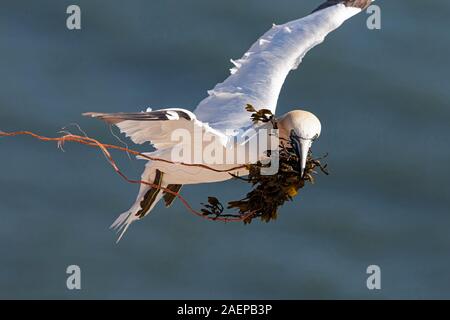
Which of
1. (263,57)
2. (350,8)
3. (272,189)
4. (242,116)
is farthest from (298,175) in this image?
(350,8)

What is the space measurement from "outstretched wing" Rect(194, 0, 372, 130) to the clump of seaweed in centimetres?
102

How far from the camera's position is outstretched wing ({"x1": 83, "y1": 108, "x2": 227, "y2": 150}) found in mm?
8438

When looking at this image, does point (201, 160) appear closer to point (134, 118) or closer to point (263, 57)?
point (134, 118)

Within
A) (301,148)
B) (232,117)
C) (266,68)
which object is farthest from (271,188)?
(266,68)

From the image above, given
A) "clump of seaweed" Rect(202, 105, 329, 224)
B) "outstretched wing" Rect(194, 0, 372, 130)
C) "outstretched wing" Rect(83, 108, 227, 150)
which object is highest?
"outstretched wing" Rect(194, 0, 372, 130)

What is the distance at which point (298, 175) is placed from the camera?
8758 mm

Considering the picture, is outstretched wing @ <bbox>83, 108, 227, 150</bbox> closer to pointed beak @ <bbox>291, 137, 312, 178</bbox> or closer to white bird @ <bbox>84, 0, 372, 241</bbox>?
white bird @ <bbox>84, 0, 372, 241</bbox>

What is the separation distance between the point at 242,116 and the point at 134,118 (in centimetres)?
190

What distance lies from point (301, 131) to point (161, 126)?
1.03m

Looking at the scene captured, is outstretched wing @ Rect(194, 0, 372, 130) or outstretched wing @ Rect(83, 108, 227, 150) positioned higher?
outstretched wing @ Rect(194, 0, 372, 130)

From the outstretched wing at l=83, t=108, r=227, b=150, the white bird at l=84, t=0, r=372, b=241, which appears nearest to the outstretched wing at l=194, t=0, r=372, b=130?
the white bird at l=84, t=0, r=372, b=241

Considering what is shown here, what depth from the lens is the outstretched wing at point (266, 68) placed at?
408 inches

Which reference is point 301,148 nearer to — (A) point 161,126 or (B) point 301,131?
(B) point 301,131

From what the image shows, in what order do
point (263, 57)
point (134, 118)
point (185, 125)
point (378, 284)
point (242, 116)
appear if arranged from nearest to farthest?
point (134, 118) < point (185, 125) < point (242, 116) < point (263, 57) < point (378, 284)
